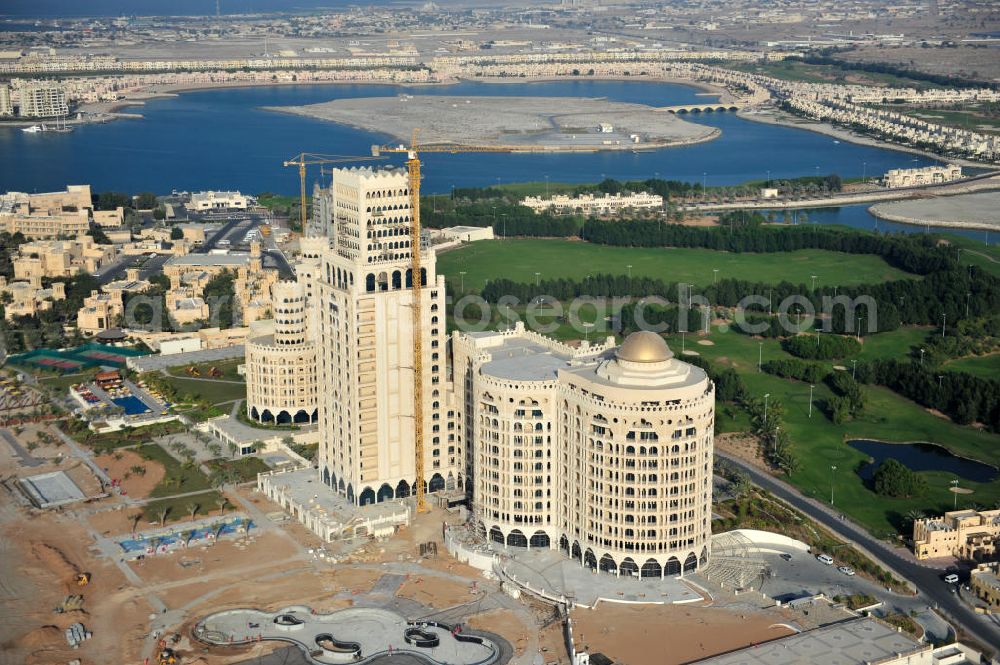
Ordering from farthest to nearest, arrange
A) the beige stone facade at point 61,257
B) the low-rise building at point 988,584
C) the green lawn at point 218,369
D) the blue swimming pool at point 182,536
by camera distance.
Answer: the beige stone facade at point 61,257 → the green lawn at point 218,369 → the blue swimming pool at point 182,536 → the low-rise building at point 988,584

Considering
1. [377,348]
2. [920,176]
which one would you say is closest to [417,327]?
[377,348]

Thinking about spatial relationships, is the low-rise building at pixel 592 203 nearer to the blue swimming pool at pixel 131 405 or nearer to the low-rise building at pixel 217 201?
the low-rise building at pixel 217 201

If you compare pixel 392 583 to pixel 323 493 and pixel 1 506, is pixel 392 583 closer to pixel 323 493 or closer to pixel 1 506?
pixel 323 493

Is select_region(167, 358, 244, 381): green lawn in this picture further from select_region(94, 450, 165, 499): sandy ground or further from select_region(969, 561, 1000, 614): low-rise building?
select_region(969, 561, 1000, 614): low-rise building

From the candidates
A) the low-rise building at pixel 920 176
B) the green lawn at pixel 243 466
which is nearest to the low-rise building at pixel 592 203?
the low-rise building at pixel 920 176

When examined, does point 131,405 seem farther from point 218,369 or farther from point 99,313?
point 99,313
